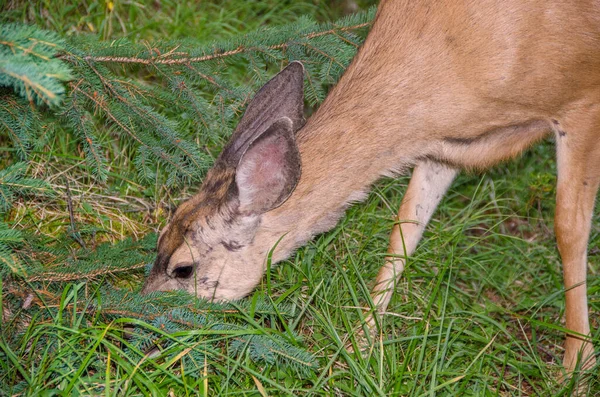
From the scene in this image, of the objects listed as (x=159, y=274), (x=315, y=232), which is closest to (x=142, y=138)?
(x=159, y=274)

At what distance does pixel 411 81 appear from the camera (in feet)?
12.3

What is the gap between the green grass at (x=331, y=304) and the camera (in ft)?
10.8

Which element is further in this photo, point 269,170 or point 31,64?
point 269,170

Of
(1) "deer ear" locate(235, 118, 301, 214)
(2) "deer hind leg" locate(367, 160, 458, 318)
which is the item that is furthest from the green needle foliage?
(2) "deer hind leg" locate(367, 160, 458, 318)

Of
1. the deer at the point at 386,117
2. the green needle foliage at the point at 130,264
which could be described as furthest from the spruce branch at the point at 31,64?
the deer at the point at 386,117

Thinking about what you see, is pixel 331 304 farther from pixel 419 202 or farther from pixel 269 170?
pixel 419 202

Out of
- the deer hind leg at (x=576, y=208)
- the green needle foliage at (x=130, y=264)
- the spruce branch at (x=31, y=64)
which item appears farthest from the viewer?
the deer hind leg at (x=576, y=208)

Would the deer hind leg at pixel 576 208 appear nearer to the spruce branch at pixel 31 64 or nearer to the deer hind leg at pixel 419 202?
the deer hind leg at pixel 419 202

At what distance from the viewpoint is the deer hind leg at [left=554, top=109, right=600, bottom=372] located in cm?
397

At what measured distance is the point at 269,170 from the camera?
11.8 ft

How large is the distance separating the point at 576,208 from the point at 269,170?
5.36ft

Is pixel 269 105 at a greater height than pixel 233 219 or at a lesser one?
greater

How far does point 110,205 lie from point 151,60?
110cm

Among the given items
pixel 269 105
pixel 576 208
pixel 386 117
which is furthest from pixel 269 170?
pixel 576 208
